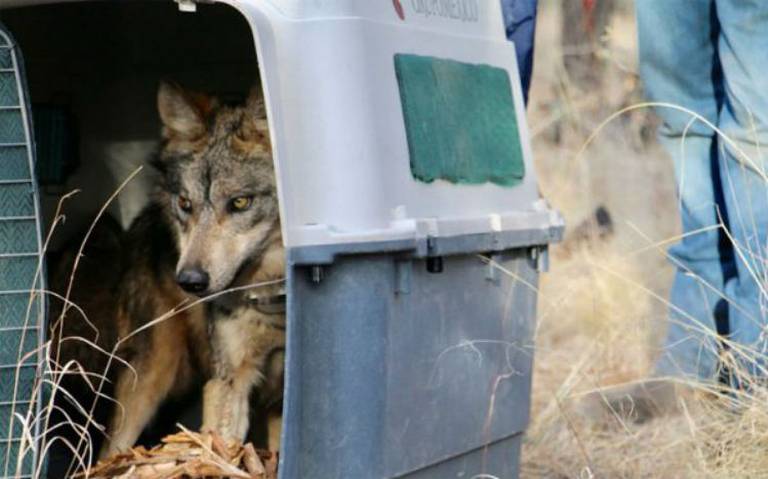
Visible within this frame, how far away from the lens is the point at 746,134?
178 inches

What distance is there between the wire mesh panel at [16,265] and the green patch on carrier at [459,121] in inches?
38.5

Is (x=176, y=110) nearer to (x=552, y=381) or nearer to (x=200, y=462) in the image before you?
(x=200, y=462)

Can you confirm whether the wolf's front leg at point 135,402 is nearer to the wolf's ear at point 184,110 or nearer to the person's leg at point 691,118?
the wolf's ear at point 184,110

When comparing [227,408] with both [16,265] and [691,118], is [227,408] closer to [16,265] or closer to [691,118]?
[16,265]

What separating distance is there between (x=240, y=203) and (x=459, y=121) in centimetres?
80

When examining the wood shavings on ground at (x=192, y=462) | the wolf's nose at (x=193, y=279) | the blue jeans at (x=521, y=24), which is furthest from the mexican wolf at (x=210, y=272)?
the blue jeans at (x=521, y=24)

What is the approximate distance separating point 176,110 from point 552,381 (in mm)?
2375

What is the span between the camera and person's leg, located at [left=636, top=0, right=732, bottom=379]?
4.82 metres

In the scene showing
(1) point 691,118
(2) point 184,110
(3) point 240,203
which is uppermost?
(2) point 184,110

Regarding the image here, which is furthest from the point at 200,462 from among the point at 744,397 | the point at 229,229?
the point at 744,397

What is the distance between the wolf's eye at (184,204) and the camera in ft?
14.5

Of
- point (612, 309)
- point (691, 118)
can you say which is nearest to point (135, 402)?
point (691, 118)

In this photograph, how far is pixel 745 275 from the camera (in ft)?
14.9

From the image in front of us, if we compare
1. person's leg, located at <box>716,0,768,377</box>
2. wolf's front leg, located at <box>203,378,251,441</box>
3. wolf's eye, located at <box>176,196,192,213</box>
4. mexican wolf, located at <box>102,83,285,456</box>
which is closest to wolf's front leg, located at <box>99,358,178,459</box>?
mexican wolf, located at <box>102,83,285,456</box>
